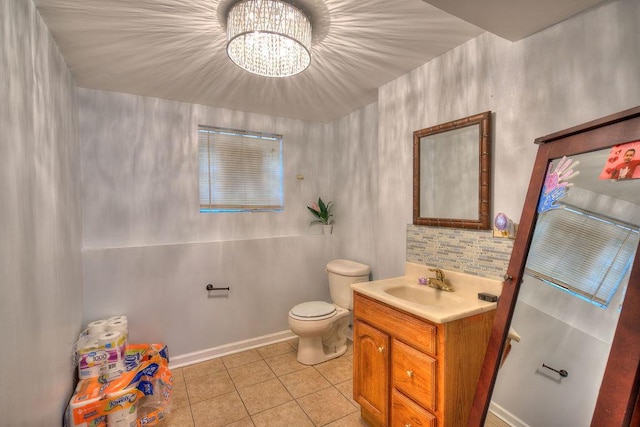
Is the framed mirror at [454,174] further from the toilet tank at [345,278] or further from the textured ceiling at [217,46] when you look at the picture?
the toilet tank at [345,278]

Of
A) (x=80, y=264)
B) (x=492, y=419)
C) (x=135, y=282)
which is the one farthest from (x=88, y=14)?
(x=492, y=419)

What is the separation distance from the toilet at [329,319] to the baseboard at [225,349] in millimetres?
445

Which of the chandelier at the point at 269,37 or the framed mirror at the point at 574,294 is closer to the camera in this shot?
the framed mirror at the point at 574,294

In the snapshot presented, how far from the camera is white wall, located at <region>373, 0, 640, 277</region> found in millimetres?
1231

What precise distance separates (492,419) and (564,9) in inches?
69.5

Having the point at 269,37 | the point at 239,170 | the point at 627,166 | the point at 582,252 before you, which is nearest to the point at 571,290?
the point at 582,252

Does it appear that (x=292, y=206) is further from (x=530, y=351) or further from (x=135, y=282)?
(x=530, y=351)

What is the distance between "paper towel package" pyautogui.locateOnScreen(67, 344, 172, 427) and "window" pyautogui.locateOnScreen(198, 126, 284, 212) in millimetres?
1326

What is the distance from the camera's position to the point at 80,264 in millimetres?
2199

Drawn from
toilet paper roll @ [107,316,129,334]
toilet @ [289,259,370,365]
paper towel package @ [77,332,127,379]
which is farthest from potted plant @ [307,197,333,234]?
paper towel package @ [77,332,127,379]

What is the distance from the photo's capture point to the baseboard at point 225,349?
260 centimetres

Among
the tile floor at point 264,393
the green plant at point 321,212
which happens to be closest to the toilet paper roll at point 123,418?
the tile floor at point 264,393

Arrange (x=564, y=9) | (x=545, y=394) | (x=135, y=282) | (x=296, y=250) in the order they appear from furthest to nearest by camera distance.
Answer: (x=296, y=250), (x=135, y=282), (x=564, y=9), (x=545, y=394)

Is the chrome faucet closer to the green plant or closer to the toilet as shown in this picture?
the toilet
